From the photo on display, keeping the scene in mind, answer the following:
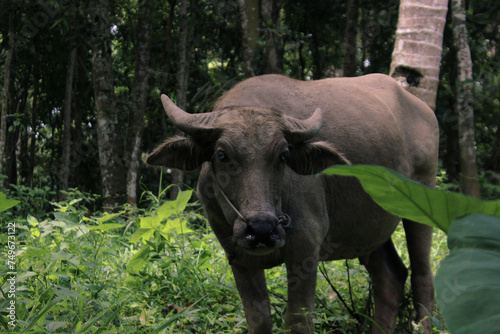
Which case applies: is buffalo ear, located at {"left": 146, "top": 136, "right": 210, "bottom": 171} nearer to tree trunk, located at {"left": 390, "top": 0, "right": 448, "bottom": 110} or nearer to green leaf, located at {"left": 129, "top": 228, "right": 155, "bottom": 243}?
green leaf, located at {"left": 129, "top": 228, "right": 155, "bottom": 243}

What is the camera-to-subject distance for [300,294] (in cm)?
325

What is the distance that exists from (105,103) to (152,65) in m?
4.31

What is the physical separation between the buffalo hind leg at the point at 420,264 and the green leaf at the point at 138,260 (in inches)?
84.9

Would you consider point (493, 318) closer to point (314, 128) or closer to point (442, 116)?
point (314, 128)

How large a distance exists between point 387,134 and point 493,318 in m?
2.95

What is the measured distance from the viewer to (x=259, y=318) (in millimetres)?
3342

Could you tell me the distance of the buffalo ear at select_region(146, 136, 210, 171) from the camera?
10.6 feet

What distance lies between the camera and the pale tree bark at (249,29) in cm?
753

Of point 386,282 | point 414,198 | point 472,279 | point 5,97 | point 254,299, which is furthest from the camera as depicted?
point 5,97

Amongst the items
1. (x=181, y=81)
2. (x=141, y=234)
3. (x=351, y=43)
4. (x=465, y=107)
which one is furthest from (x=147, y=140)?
(x=141, y=234)

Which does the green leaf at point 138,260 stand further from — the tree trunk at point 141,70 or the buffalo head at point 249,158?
the tree trunk at point 141,70

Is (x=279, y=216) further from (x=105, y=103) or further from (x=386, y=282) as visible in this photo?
(x=105, y=103)

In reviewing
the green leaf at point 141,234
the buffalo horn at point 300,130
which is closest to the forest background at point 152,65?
the green leaf at point 141,234

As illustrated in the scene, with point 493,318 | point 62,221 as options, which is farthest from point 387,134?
point 493,318
